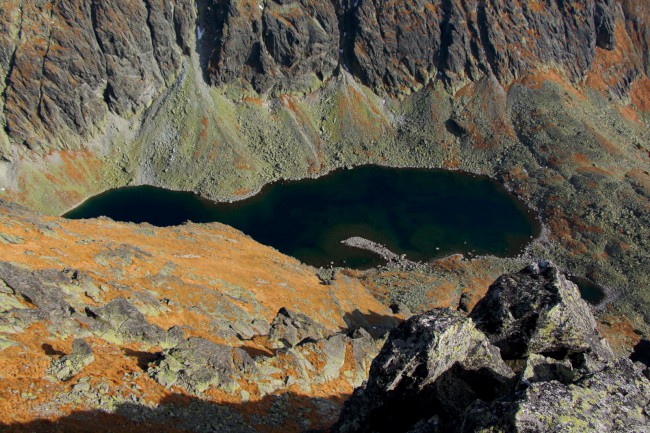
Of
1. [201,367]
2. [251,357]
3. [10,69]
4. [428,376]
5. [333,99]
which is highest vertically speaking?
[428,376]

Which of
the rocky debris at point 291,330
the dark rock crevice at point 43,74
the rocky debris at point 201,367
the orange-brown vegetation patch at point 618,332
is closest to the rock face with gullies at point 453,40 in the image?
the dark rock crevice at point 43,74

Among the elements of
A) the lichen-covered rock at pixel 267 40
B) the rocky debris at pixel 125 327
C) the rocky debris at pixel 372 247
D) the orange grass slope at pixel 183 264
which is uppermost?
the lichen-covered rock at pixel 267 40

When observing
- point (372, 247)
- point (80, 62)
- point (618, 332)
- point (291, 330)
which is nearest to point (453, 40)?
point (372, 247)

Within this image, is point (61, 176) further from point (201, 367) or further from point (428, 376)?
point (428, 376)

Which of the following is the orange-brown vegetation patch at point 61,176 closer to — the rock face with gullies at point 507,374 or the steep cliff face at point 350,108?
the steep cliff face at point 350,108

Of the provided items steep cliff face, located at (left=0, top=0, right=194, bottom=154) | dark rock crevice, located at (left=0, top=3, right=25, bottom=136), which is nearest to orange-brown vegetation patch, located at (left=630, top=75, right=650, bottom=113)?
steep cliff face, located at (left=0, top=0, right=194, bottom=154)

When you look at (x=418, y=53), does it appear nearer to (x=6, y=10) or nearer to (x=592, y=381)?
(x=6, y=10)
